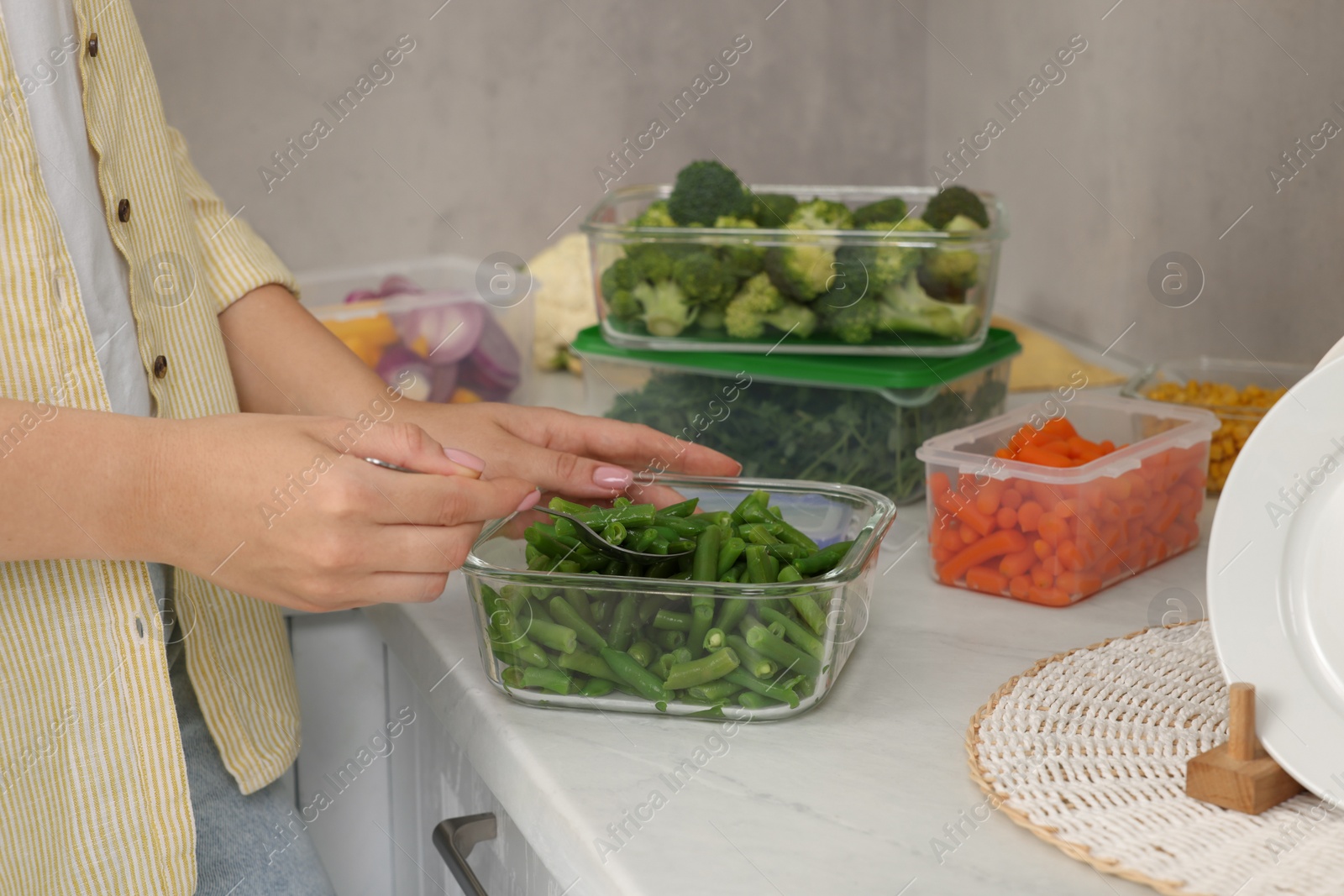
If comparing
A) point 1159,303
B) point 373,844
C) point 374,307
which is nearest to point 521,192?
point 374,307

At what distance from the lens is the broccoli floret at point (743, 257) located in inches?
42.0

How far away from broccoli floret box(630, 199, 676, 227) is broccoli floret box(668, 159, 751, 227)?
0.5 inches

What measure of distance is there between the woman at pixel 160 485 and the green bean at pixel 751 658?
15 cm

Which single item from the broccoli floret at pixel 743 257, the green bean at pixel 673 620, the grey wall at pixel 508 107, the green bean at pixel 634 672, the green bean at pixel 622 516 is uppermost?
the grey wall at pixel 508 107

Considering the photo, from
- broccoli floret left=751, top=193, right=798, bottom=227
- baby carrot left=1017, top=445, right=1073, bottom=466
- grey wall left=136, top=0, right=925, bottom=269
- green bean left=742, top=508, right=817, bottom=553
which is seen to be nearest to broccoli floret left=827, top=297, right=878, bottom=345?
broccoli floret left=751, top=193, right=798, bottom=227

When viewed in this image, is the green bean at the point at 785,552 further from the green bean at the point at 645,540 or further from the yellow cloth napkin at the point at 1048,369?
the yellow cloth napkin at the point at 1048,369

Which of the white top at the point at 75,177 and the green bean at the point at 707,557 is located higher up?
the white top at the point at 75,177

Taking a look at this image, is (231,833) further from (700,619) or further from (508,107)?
(508,107)

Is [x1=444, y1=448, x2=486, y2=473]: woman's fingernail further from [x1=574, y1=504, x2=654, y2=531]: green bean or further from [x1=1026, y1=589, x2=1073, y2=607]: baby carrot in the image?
[x1=1026, y1=589, x2=1073, y2=607]: baby carrot

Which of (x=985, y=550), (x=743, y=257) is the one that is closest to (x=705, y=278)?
(x=743, y=257)

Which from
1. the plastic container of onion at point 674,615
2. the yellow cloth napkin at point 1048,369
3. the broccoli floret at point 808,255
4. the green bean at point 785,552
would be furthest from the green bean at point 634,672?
the yellow cloth napkin at point 1048,369

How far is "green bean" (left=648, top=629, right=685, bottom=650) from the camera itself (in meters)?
0.69

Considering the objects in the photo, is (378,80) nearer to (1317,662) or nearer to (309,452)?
(309,452)

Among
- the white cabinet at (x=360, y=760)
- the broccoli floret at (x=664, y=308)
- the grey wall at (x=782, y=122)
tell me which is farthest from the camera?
the grey wall at (x=782, y=122)
